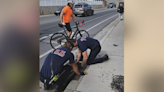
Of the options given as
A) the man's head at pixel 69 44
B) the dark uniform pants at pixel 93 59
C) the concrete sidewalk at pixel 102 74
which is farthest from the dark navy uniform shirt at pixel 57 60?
the dark uniform pants at pixel 93 59

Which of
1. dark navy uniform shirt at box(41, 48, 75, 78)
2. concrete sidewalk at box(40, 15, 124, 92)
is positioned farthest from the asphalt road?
concrete sidewalk at box(40, 15, 124, 92)

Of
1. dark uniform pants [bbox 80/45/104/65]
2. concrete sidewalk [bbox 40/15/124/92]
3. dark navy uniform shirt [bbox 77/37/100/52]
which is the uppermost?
dark navy uniform shirt [bbox 77/37/100/52]

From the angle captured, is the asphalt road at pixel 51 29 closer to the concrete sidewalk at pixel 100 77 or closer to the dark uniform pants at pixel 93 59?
the dark uniform pants at pixel 93 59

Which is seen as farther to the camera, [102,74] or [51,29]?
[51,29]

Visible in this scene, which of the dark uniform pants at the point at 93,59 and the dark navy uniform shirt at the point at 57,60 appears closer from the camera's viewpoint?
the dark navy uniform shirt at the point at 57,60

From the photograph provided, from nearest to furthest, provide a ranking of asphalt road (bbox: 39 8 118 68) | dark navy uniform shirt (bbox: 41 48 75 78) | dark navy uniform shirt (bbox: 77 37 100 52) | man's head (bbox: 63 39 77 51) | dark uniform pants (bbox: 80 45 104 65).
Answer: dark navy uniform shirt (bbox: 41 48 75 78)
man's head (bbox: 63 39 77 51)
dark navy uniform shirt (bbox: 77 37 100 52)
dark uniform pants (bbox: 80 45 104 65)
asphalt road (bbox: 39 8 118 68)

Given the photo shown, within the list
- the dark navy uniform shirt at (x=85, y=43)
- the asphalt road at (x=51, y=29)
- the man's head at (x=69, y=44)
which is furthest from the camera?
the asphalt road at (x=51, y=29)

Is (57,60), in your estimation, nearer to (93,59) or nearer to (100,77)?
(100,77)

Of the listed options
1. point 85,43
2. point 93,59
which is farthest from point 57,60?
point 93,59

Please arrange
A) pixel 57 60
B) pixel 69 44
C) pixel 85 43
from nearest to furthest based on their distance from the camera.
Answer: pixel 57 60 → pixel 69 44 → pixel 85 43

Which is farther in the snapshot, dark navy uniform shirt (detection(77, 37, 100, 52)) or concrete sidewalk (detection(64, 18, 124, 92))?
dark navy uniform shirt (detection(77, 37, 100, 52))

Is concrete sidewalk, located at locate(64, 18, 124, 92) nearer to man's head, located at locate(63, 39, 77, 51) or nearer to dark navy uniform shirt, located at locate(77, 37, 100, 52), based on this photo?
dark navy uniform shirt, located at locate(77, 37, 100, 52)
